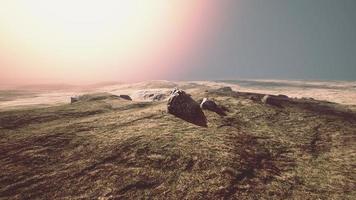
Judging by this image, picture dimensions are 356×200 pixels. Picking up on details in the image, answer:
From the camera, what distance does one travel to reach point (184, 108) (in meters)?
30.7

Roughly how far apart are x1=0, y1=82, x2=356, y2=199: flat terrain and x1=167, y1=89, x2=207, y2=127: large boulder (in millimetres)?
906

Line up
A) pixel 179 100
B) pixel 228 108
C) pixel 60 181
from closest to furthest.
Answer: pixel 60 181, pixel 179 100, pixel 228 108

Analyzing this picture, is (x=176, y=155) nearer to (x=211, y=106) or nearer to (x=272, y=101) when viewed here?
(x=211, y=106)

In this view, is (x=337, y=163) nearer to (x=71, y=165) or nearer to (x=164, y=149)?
(x=164, y=149)

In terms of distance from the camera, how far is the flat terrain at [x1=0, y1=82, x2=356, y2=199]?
17016mm

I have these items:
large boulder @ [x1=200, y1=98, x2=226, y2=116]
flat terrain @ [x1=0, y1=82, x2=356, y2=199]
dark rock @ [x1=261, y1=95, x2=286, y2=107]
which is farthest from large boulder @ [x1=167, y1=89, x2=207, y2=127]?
dark rock @ [x1=261, y1=95, x2=286, y2=107]

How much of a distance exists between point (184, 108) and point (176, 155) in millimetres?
10096

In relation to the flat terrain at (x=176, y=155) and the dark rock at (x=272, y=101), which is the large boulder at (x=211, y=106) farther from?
the dark rock at (x=272, y=101)

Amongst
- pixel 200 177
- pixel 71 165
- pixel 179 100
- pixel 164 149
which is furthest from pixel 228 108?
pixel 71 165

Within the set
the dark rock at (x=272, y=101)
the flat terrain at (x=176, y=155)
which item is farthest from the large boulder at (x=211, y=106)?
the dark rock at (x=272, y=101)

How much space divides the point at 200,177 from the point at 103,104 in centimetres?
2492

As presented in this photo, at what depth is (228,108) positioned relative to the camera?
110 feet

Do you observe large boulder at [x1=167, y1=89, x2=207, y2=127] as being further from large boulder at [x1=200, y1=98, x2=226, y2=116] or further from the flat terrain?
large boulder at [x1=200, y1=98, x2=226, y2=116]

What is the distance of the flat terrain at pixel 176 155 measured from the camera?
17.0 m
